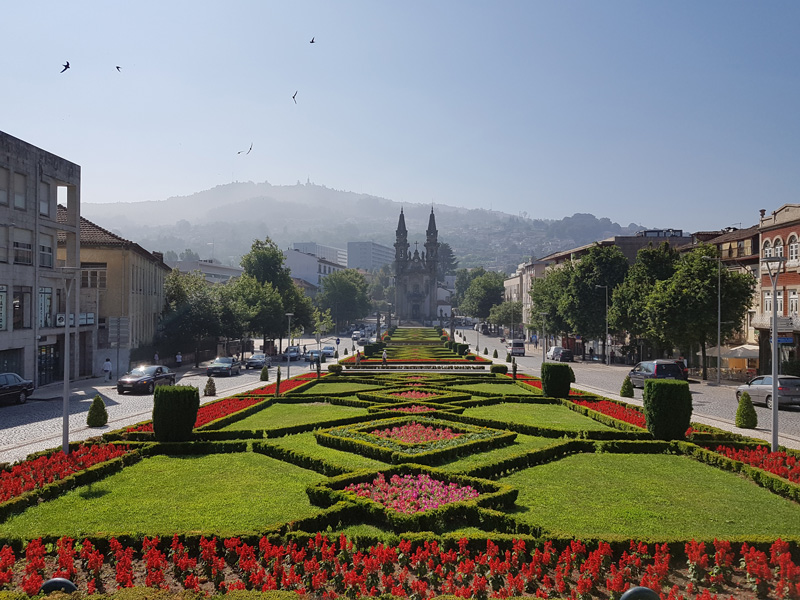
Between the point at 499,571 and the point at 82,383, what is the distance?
36.6 metres

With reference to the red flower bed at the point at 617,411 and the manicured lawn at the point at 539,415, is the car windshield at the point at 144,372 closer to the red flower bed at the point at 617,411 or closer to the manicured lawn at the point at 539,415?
the manicured lawn at the point at 539,415

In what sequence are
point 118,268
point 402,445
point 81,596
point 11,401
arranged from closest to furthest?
point 81,596 < point 402,445 < point 11,401 < point 118,268

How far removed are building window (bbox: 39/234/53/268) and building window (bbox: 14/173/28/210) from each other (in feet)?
7.27

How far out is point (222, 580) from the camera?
8.88 m

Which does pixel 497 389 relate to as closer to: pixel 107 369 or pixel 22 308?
pixel 107 369

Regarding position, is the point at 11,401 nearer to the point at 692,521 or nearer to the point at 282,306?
the point at 692,521

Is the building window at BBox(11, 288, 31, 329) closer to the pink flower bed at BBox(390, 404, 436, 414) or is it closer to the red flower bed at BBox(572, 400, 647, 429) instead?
the pink flower bed at BBox(390, 404, 436, 414)

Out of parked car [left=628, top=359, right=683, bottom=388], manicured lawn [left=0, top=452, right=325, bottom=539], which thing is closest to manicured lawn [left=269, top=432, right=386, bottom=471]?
manicured lawn [left=0, top=452, right=325, bottom=539]

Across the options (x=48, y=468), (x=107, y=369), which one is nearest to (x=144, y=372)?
(x=107, y=369)

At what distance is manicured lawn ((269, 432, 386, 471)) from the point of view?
15874mm

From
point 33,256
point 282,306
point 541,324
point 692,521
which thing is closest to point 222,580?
point 692,521

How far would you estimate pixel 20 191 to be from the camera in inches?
1372

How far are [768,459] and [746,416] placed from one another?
7011mm

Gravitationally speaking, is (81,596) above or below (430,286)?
below
